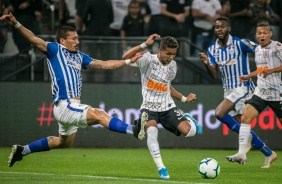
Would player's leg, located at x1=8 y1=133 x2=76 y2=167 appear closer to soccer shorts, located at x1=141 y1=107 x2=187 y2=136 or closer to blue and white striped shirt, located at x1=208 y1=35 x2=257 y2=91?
soccer shorts, located at x1=141 y1=107 x2=187 y2=136

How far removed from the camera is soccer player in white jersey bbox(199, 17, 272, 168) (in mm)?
15031

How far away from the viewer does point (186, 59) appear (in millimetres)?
18562

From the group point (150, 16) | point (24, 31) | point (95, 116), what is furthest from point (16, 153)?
point (150, 16)

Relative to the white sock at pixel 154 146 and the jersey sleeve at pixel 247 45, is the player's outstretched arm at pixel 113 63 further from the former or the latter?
the jersey sleeve at pixel 247 45

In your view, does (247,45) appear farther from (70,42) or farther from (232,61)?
(70,42)

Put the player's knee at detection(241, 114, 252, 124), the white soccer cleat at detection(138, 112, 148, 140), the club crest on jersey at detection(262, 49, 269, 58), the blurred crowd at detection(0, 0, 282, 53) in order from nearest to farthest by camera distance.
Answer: the white soccer cleat at detection(138, 112, 148, 140), the player's knee at detection(241, 114, 252, 124), the club crest on jersey at detection(262, 49, 269, 58), the blurred crowd at detection(0, 0, 282, 53)

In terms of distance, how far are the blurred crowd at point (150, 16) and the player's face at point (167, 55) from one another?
20.7 feet

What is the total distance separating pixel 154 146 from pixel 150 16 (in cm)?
785

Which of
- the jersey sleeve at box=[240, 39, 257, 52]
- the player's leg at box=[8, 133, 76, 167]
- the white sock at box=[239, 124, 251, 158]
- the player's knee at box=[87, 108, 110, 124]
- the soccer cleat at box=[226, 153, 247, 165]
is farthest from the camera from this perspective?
the jersey sleeve at box=[240, 39, 257, 52]

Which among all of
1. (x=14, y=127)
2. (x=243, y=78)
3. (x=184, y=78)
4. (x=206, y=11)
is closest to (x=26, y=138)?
(x=14, y=127)

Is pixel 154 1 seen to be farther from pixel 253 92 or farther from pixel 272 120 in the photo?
pixel 253 92

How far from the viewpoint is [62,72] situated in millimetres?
12148

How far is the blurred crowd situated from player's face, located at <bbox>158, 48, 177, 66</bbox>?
632cm

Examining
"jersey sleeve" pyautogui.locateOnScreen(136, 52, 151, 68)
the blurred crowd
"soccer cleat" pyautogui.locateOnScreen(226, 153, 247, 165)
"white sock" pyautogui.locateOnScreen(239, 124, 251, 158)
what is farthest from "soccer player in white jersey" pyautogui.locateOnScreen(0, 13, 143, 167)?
the blurred crowd
